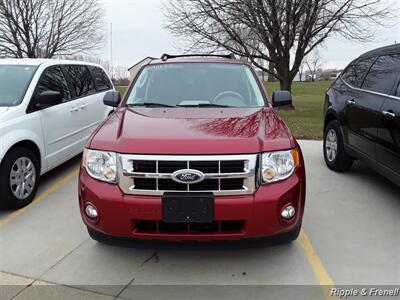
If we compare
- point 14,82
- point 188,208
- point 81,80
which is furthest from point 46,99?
point 188,208

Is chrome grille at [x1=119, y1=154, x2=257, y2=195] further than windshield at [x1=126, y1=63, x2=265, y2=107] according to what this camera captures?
No

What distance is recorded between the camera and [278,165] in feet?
9.53

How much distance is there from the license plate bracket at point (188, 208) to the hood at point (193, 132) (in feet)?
1.06

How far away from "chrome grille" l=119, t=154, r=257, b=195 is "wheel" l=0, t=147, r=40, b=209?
1996mm

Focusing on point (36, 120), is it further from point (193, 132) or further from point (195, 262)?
point (195, 262)

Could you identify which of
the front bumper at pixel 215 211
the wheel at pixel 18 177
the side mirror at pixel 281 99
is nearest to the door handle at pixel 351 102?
the side mirror at pixel 281 99

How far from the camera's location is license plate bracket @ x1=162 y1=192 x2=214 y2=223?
2.72 metres

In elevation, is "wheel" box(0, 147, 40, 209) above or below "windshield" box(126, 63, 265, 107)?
below

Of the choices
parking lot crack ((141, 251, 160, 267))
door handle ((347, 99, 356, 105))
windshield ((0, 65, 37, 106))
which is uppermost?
windshield ((0, 65, 37, 106))

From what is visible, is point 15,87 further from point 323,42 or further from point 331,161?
point 323,42

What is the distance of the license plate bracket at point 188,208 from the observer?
272cm

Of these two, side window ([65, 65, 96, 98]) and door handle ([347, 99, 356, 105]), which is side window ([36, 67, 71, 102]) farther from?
door handle ([347, 99, 356, 105])

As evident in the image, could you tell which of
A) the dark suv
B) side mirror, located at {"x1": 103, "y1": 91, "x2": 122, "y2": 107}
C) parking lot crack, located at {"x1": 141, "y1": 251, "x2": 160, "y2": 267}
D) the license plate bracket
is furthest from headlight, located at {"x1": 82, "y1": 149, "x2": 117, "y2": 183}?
the dark suv

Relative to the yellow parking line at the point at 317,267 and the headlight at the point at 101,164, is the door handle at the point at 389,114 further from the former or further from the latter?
the headlight at the point at 101,164
